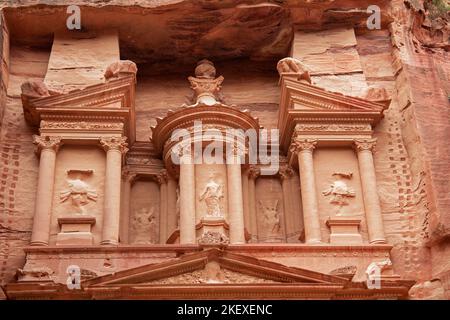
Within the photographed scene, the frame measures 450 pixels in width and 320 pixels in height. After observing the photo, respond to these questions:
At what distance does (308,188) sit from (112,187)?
11.0 ft

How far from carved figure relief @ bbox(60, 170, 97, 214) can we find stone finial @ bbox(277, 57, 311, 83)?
429 centimetres

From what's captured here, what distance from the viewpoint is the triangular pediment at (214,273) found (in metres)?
11.5

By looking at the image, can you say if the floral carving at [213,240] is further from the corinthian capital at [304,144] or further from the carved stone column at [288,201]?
the corinthian capital at [304,144]

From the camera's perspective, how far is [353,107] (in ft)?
48.0

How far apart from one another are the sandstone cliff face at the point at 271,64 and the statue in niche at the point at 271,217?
1.98 m

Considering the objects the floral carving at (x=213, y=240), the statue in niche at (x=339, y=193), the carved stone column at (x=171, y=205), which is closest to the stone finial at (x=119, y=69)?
the carved stone column at (x=171, y=205)

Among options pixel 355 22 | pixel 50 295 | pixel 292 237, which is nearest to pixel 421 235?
pixel 292 237

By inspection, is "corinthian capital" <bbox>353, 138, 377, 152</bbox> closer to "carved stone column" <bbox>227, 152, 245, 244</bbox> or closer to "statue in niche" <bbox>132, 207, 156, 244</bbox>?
"carved stone column" <bbox>227, 152, 245, 244</bbox>

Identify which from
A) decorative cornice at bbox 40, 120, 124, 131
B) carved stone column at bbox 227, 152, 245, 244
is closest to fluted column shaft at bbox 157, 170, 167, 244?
decorative cornice at bbox 40, 120, 124, 131

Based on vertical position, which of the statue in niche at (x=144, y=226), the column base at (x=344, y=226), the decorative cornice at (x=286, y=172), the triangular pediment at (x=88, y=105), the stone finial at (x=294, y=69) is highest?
the stone finial at (x=294, y=69)

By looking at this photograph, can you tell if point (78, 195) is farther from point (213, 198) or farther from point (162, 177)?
point (213, 198)

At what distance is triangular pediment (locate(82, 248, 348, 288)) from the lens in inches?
452

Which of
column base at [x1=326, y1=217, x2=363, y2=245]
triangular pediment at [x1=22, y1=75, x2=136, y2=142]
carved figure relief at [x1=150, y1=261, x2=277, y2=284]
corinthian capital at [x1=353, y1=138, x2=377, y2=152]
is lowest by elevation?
carved figure relief at [x1=150, y1=261, x2=277, y2=284]

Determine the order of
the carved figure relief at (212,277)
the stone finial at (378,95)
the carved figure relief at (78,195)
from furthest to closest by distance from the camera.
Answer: the stone finial at (378,95), the carved figure relief at (78,195), the carved figure relief at (212,277)
